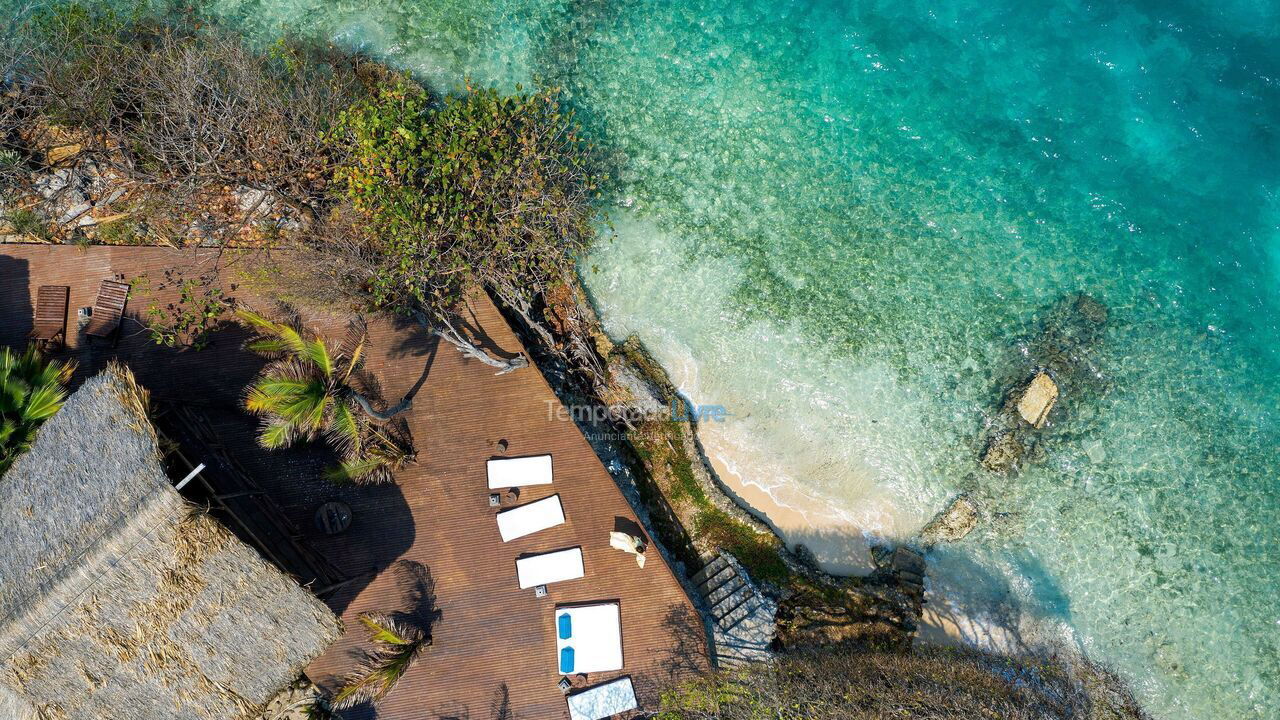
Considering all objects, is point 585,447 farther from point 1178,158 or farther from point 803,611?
point 1178,158

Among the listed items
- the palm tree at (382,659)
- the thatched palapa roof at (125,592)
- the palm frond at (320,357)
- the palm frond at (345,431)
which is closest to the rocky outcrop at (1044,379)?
the palm tree at (382,659)

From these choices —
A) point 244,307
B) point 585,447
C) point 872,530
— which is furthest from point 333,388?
point 872,530

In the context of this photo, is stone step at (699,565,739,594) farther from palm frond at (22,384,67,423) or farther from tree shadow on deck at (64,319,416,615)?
palm frond at (22,384,67,423)

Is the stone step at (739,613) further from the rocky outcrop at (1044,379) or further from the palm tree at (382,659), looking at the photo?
the rocky outcrop at (1044,379)

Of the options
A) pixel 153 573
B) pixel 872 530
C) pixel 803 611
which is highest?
pixel 153 573

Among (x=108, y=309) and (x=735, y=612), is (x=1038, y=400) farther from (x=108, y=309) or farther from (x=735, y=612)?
(x=108, y=309)

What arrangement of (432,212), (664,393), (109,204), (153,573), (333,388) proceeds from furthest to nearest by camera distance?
(664,393), (109,204), (432,212), (333,388), (153,573)

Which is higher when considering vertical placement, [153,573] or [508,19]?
[508,19]
